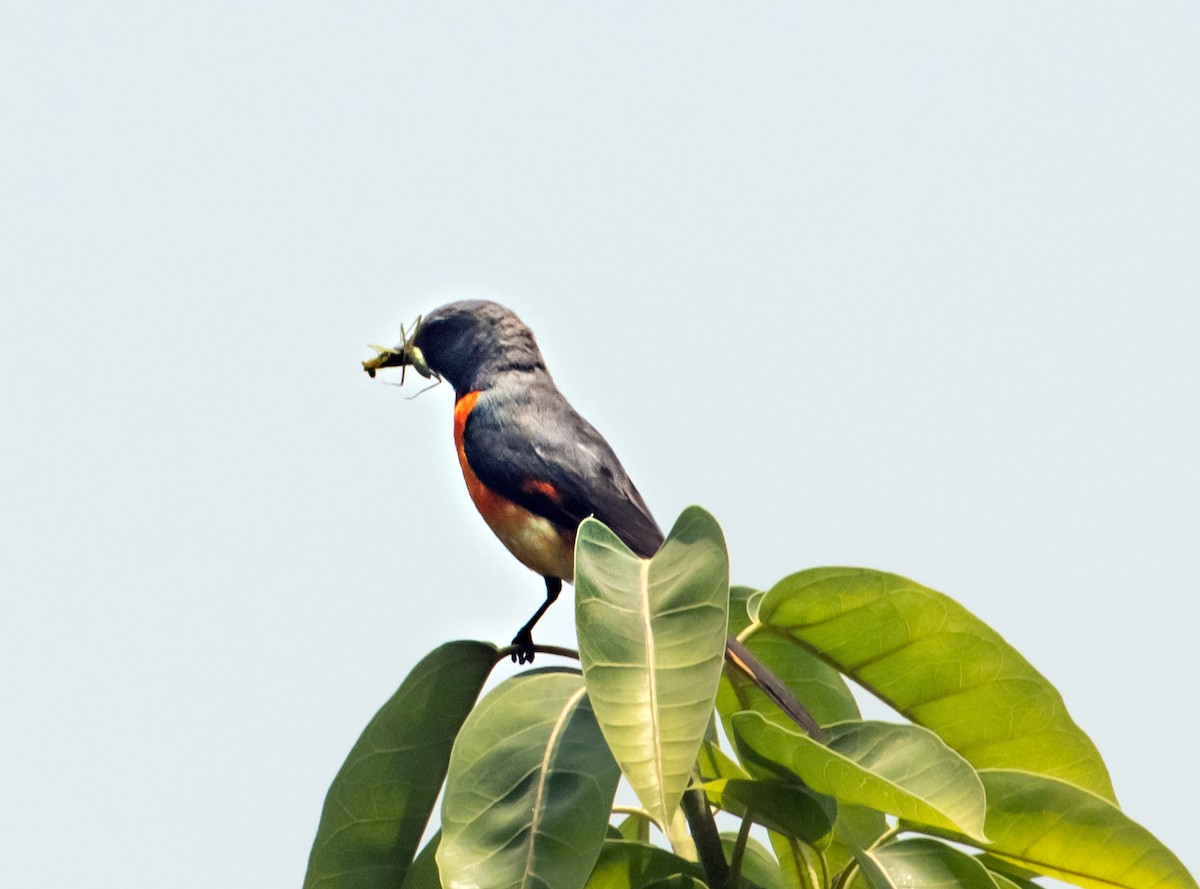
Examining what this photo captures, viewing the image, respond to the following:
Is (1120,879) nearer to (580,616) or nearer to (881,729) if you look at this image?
(881,729)

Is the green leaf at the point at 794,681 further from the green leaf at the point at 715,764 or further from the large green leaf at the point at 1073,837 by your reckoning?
the large green leaf at the point at 1073,837

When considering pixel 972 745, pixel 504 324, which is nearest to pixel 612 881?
pixel 972 745

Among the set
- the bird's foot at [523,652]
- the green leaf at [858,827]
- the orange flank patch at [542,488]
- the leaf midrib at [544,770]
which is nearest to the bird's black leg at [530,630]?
the bird's foot at [523,652]

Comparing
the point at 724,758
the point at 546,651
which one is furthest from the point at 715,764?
the point at 546,651

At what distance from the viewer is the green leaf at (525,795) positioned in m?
1.87

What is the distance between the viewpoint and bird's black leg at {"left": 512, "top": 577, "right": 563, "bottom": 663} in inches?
94.4

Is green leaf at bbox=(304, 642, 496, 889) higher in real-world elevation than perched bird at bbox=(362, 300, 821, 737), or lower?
lower

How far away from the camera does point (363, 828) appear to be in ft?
7.25

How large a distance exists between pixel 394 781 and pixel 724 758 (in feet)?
1.84

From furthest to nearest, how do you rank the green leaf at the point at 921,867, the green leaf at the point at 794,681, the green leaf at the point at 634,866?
the green leaf at the point at 794,681 < the green leaf at the point at 634,866 < the green leaf at the point at 921,867

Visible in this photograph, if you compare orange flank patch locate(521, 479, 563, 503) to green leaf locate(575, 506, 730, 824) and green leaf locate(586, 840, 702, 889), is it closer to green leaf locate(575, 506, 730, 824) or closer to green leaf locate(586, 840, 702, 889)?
green leaf locate(575, 506, 730, 824)

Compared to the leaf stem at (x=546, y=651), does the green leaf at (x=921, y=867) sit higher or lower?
lower

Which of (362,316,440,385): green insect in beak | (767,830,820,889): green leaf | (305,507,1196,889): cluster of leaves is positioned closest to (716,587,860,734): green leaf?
(305,507,1196,889): cluster of leaves

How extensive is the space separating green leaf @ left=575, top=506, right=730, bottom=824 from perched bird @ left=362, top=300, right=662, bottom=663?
41 centimetres
